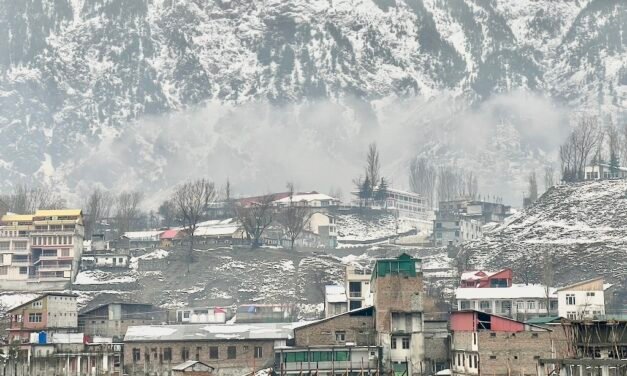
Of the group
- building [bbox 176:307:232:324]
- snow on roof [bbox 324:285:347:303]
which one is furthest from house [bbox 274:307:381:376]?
snow on roof [bbox 324:285:347:303]

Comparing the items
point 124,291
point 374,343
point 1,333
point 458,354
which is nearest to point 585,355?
point 458,354

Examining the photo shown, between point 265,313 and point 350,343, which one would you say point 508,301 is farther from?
point 350,343

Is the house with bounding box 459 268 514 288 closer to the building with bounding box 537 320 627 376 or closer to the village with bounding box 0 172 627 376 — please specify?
the village with bounding box 0 172 627 376

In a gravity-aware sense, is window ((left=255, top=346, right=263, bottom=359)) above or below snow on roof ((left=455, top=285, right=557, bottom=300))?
below

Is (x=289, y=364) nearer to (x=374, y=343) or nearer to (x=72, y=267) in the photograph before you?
(x=374, y=343)

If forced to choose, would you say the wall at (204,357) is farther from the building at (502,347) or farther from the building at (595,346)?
the building at (595,346)

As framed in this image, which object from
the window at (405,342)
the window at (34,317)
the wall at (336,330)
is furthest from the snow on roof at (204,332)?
the window at (34,317)
